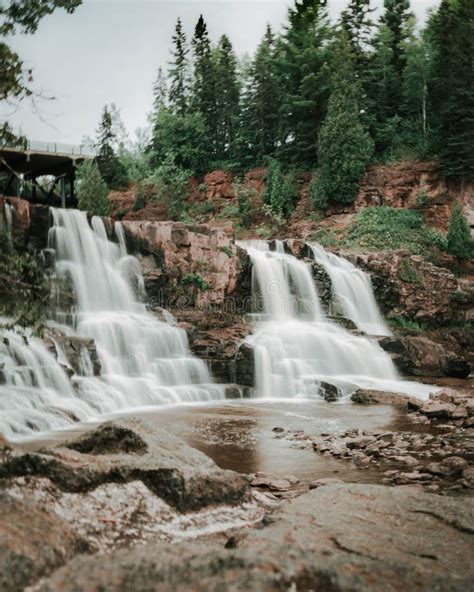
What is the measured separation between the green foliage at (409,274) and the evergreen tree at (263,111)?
20.1 m

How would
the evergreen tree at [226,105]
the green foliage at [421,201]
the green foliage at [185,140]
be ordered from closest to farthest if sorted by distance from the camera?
the green foliage at [421,201] → the green foliage at [185,140] → the evergreen tree at [226,105]

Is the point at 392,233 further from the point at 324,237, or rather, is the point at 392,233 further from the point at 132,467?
the point at 132,467

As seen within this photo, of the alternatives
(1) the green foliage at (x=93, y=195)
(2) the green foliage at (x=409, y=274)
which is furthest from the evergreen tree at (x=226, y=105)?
(2) the green foliage at (x=409, y=274)

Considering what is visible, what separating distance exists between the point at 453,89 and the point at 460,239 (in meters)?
13.0

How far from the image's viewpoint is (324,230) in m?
34.4

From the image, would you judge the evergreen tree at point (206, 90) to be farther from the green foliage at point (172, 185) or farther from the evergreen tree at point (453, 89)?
the evergreen tree at point (453, 89)

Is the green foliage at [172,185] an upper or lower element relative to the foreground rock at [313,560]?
upper

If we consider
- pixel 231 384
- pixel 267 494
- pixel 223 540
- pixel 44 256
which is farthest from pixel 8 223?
pixel 223 540

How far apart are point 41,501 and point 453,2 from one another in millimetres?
47087

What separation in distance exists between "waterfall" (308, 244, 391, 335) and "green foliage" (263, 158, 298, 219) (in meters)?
11.7

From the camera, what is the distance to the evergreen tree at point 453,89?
3397 cm

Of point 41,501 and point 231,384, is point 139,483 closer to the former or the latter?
point 41,501

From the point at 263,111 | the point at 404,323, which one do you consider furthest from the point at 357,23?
the point at 404,323

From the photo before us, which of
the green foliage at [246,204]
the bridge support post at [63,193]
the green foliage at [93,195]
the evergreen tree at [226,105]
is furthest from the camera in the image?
the evergreen tree at [226,105]
